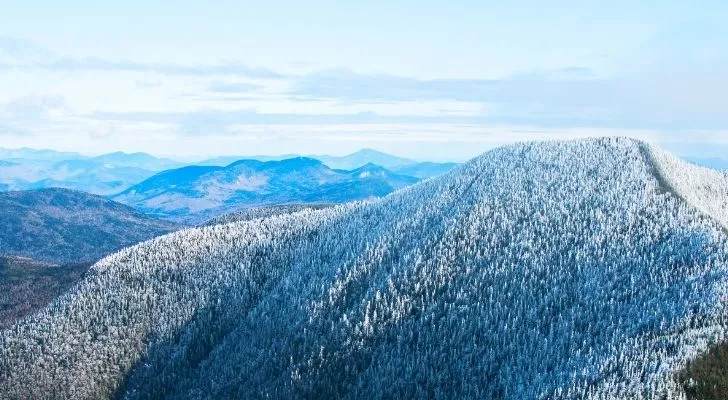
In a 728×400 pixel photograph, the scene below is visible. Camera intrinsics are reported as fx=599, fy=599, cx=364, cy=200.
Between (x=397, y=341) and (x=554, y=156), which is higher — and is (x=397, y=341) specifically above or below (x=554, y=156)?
below

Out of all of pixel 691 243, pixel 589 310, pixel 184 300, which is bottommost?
pixel 184 300

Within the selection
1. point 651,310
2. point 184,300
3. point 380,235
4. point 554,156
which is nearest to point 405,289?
point 380,235

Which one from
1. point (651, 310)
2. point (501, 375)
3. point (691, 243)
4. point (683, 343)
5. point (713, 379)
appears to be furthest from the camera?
point (691, 243)

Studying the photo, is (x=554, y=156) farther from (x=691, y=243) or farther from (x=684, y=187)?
(x=691, y=243)

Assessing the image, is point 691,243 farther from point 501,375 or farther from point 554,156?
point 554,156

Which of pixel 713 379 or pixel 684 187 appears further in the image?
pixel 684 187

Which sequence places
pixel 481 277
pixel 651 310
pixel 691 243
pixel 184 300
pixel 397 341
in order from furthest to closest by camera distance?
Answer: 1. pixel 184 300
2. pixel 481 277
3. pixel 397 341
4. pixel 691 243
5. pixel 651 310

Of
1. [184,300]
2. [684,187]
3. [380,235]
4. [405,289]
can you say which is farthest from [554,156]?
[184,300]
